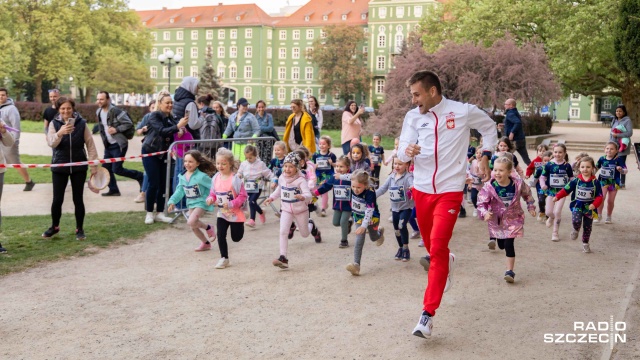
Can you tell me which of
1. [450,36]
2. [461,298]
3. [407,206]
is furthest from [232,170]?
[450,36]

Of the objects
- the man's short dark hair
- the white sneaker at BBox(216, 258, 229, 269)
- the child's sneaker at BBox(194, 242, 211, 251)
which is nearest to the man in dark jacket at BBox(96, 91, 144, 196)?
the child's sneaker at BBox(194, 242, 211, 251)

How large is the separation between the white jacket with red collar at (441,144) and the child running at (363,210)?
1937mm

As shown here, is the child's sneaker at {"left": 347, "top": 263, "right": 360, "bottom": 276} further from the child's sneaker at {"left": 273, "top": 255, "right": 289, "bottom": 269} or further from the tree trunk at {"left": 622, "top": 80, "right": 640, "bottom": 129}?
the tree trunk at {"left": 622, "top": 80, "right": 640, "bottom": 129}

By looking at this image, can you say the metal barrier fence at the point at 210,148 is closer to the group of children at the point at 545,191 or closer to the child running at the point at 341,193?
the child running at the point at 341,193

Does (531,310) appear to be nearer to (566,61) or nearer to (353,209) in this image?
(353,209)

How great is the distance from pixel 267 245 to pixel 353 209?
1.72 meters

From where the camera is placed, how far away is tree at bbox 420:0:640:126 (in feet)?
119

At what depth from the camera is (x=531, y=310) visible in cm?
646

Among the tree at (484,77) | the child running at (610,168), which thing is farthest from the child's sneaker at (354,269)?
the tree at (484,77)

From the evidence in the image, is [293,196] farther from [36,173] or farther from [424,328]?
[36,173]

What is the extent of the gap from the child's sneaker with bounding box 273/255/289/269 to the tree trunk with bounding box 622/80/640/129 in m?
39.0

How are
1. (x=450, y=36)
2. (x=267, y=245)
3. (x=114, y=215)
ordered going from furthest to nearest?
(x=450, y=36)
(x=114, y=215)
(x=267, y=245)

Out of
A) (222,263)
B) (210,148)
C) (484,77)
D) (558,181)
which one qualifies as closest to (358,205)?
(222,263)

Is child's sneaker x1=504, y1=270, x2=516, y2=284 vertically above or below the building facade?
below
